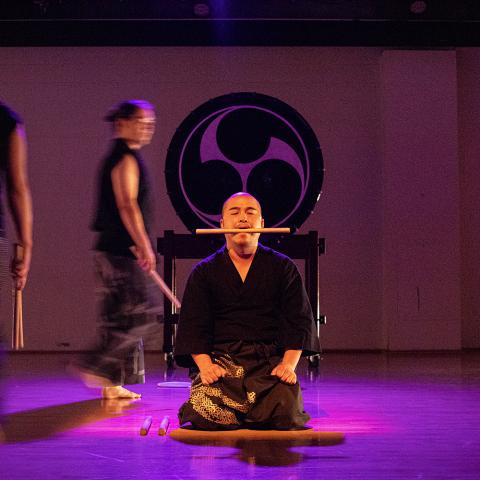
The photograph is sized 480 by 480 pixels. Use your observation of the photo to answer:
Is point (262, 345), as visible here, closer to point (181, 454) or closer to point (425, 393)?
point (181, 454)

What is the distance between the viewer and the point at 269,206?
5.73m

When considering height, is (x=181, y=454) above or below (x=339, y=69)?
below

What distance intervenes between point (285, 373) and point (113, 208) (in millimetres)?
1088

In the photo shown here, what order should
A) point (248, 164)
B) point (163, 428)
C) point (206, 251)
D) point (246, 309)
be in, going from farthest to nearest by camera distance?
point (248, 164) < point (206, 251) < point (246, 309) < point (163, 428)

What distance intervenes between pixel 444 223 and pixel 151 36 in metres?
2.72

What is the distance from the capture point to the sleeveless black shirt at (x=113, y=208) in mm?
3111

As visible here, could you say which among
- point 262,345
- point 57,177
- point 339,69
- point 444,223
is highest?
point 339,69

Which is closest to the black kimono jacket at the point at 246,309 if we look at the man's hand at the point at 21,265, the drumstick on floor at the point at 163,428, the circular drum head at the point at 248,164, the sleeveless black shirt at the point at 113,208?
the drumstick on floor at the point at 163,428

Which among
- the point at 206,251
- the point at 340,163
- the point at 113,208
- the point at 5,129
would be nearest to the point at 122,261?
the point at 113,208

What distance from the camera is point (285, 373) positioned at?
2561mm

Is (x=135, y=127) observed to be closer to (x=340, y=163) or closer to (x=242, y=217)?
(x=242, y=217)

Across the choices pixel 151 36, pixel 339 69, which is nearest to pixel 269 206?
pixel 339 69

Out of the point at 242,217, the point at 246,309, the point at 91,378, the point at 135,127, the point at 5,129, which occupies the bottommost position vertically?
the point at 91,378

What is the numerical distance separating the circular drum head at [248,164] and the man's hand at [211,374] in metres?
3.19
